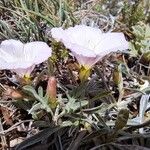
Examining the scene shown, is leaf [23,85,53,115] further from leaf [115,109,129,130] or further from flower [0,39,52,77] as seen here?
leaf [115,109,129,130]

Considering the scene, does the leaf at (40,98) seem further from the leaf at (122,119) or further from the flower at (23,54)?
the leaf at (122,119)

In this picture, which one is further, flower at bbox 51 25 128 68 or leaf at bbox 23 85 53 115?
leaf at bbox 23 85 53 115

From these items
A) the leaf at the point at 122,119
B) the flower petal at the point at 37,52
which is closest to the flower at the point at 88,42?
the flower petal at the point at 37,52

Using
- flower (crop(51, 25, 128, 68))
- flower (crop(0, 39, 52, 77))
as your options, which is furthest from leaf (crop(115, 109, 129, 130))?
flower (crop(0, 39, 52, 77))

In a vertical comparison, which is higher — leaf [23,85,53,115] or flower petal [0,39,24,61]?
flower petal [0,39,24,61]

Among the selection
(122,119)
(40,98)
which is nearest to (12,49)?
(40,98)

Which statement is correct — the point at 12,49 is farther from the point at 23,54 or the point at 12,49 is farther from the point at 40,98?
the point at 40,98
